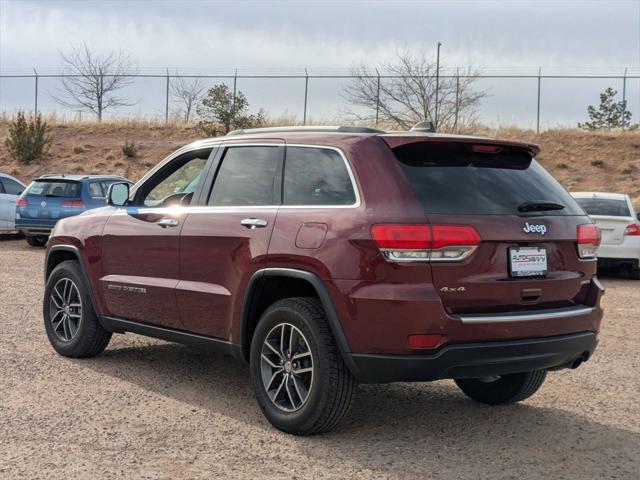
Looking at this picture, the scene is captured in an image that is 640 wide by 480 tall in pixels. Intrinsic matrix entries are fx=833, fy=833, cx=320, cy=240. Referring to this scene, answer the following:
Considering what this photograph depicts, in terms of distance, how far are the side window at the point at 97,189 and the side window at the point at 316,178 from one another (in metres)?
13.2

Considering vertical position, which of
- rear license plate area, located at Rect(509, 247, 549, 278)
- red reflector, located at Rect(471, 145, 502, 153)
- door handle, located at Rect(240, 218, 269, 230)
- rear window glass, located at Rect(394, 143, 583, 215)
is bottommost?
rear license plate area, located at Rect(509, 247, 549, 278)

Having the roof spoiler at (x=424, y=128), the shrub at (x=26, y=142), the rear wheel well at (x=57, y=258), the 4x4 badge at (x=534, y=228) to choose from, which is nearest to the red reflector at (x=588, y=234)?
the 4x4 badge at (x=534, y=228)

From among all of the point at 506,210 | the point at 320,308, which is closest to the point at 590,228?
the point at 506,210

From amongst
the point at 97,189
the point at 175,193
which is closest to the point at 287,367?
the point at 175,193

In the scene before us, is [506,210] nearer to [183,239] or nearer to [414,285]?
[414,285]

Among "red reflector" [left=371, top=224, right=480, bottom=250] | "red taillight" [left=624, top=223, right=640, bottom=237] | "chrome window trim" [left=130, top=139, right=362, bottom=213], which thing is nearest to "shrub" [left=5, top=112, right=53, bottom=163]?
"red taillight" [left=624, top=223, right=640, bottom=237]

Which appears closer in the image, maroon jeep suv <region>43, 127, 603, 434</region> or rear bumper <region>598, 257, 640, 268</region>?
maroon jeep suv <region>43, 127, 603, 434</region>

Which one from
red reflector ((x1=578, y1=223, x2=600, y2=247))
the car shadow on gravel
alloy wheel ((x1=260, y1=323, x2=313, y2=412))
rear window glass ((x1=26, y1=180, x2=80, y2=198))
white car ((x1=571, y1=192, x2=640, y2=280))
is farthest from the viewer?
rear window glass ((x1=26, y1=180, x2=80, y2=198))

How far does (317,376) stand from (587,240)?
189 cm

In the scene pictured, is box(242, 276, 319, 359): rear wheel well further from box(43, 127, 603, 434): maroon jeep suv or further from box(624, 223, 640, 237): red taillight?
box(624, 223, 640, 237): red taillight

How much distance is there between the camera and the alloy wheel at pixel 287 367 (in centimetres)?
503

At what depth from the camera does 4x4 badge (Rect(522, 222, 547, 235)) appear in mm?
4809

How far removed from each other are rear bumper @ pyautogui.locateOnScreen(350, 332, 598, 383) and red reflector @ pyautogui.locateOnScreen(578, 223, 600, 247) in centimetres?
69

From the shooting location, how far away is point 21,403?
224 inches
